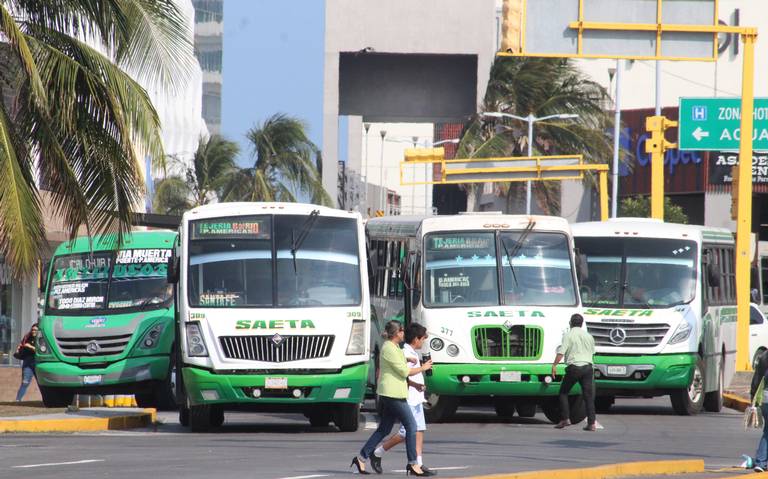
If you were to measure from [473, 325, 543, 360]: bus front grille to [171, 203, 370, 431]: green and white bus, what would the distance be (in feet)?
6.87

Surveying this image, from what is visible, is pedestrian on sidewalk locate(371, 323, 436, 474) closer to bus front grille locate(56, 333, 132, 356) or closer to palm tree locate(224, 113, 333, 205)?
bus front grille locate(56, 333, 132, 356)

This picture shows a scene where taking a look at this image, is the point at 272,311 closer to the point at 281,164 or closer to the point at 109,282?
the point at 109,282

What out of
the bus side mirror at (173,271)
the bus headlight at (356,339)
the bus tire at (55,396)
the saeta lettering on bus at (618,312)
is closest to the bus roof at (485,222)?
the saeta lettering on bus at (618,312)

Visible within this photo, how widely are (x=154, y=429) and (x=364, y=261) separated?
3.68 m

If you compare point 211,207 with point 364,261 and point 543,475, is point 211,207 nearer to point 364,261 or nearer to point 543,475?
point 364,261

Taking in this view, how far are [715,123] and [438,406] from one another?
15.0 m

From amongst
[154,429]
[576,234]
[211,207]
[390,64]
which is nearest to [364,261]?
[211,207]

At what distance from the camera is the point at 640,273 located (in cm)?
2372

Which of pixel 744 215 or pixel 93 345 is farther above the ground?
pixel 744 215

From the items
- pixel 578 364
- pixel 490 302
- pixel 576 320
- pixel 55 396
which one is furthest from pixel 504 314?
pixel 55 396

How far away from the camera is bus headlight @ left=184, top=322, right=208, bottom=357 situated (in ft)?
62.8

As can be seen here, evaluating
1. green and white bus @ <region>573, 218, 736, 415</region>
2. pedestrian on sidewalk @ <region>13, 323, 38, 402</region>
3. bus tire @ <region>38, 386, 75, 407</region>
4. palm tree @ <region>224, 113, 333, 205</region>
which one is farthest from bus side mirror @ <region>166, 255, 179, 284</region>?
palm tree @ <region>224, 113, 333, 205</region>

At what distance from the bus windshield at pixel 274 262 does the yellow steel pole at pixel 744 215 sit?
13.0 meters

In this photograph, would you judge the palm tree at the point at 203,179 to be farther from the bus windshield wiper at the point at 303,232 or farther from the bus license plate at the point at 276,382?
the bus license plate at the point at 276,382
